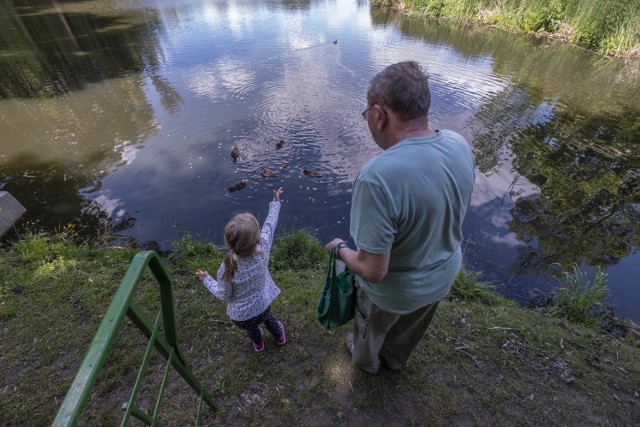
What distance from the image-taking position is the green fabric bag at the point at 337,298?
2434 mm

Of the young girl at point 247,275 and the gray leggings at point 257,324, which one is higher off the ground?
the young girl at point 247,275

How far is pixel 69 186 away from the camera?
7008 mm

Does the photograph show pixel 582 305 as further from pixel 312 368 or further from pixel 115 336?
pixel 115 336

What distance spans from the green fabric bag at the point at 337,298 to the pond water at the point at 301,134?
339cm

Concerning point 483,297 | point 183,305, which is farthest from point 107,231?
point 483,297

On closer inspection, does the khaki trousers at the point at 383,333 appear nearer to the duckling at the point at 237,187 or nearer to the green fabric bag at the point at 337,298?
the green fabric bag at the point at 337,298

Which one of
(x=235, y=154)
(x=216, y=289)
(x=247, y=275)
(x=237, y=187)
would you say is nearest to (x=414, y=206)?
(x=247, y=275)

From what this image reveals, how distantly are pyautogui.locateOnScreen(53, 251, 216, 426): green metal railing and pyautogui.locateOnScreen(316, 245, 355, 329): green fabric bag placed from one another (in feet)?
3.46

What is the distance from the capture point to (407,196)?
160 cm

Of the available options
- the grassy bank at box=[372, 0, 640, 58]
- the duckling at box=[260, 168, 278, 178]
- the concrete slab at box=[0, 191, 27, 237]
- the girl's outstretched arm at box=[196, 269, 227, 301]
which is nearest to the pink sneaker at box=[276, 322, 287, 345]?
the girl's outstretched arm at box=[196, 269, 227, 301]

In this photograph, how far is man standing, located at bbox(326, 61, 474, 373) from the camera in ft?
5.22

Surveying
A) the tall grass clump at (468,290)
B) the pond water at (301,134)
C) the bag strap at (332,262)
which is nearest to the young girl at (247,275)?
the bag strap at (332,262)

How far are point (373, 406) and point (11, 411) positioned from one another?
2914 millimetres

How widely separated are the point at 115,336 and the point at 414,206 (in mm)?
1313
